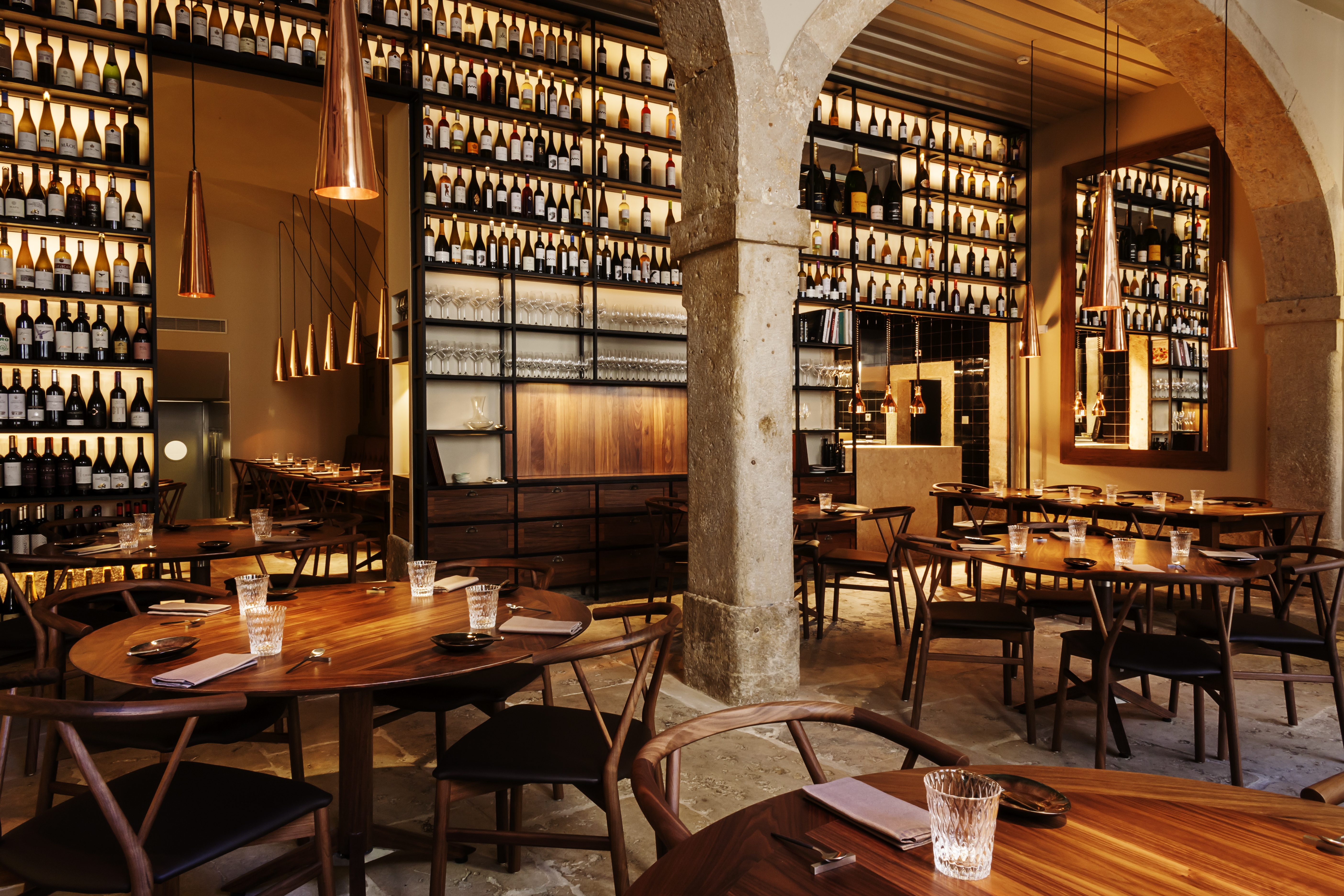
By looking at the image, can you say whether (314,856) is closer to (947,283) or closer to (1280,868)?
(1280,868)

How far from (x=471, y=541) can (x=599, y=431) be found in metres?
1.38

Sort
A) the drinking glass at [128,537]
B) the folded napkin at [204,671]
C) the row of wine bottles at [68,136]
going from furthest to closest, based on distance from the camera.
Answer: the row of wine bottles at [68,136]
the drinking glass at [128,537]
the folded napkin at [204,671]

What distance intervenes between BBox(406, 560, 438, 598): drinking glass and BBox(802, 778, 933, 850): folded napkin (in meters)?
1.71

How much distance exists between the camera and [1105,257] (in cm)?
346

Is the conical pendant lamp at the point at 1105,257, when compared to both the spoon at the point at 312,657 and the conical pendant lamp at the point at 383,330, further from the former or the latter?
the conical pendant lamp at the point at 383,330

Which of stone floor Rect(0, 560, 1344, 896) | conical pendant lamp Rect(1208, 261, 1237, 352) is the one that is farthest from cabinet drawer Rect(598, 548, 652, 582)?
conical pendant lamp Rect(1208, 261, 1237, 352)

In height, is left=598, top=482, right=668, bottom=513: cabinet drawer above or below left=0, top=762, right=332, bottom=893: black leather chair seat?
above

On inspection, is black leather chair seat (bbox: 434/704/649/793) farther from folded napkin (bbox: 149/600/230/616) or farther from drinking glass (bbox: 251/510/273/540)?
drinking glass (bbox: 251/510/273/540)

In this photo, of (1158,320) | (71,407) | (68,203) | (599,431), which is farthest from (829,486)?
(68,203)

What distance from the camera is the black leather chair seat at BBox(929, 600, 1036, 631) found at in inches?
127

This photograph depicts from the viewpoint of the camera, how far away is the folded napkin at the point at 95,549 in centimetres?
348

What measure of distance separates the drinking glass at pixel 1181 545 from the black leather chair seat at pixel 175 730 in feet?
10.5

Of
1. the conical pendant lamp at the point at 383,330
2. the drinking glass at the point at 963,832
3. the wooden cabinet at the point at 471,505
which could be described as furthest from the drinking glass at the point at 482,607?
the conical pendant lamp at the point at 383,330

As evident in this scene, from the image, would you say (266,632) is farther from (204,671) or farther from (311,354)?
(311,354)
